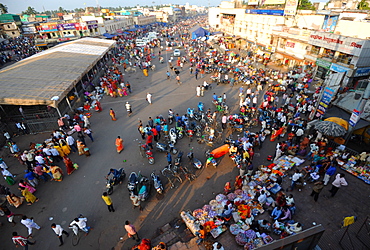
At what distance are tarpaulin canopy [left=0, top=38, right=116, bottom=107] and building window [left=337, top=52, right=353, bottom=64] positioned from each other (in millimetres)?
25946

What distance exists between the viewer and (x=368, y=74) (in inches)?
736

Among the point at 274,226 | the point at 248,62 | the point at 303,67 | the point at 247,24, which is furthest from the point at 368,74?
the point at 247,24

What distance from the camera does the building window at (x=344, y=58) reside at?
18680 millimetres

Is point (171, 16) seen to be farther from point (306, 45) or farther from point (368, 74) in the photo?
point (368, 74)

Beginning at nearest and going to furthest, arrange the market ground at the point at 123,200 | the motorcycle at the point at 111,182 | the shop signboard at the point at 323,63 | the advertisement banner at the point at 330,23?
Answer: the market ground at the point at 123,200 < the motorcycle at the point at 111,182 < the shop signboard at the point at 323,63 < the advertisement banner at the point at 330,23

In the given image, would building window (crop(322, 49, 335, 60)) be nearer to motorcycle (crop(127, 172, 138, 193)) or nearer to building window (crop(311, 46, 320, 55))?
building window (crop(311, 46, 320, 55))

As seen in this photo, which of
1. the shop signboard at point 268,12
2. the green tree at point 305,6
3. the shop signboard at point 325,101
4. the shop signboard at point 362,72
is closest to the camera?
the shop signboard at point 325,101

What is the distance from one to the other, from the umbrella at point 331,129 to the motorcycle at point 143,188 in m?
9.94

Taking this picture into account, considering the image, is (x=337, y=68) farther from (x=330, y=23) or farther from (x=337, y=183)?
(x=337, y=183)

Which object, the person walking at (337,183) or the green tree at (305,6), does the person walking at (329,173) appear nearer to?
the person walking at (337,183)

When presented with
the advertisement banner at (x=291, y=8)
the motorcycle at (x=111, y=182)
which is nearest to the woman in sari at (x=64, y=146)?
the motorcycle at (x=111, y=182)

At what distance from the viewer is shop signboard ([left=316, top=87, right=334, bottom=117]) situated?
1231 cm

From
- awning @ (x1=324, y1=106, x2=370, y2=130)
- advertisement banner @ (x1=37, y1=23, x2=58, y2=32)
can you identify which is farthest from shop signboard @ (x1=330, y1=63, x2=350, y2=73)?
advertisement banner @ (x1=37, y1=23, x2=58, y2=32)

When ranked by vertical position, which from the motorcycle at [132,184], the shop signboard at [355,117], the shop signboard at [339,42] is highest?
the shop signboard at [339,42]
